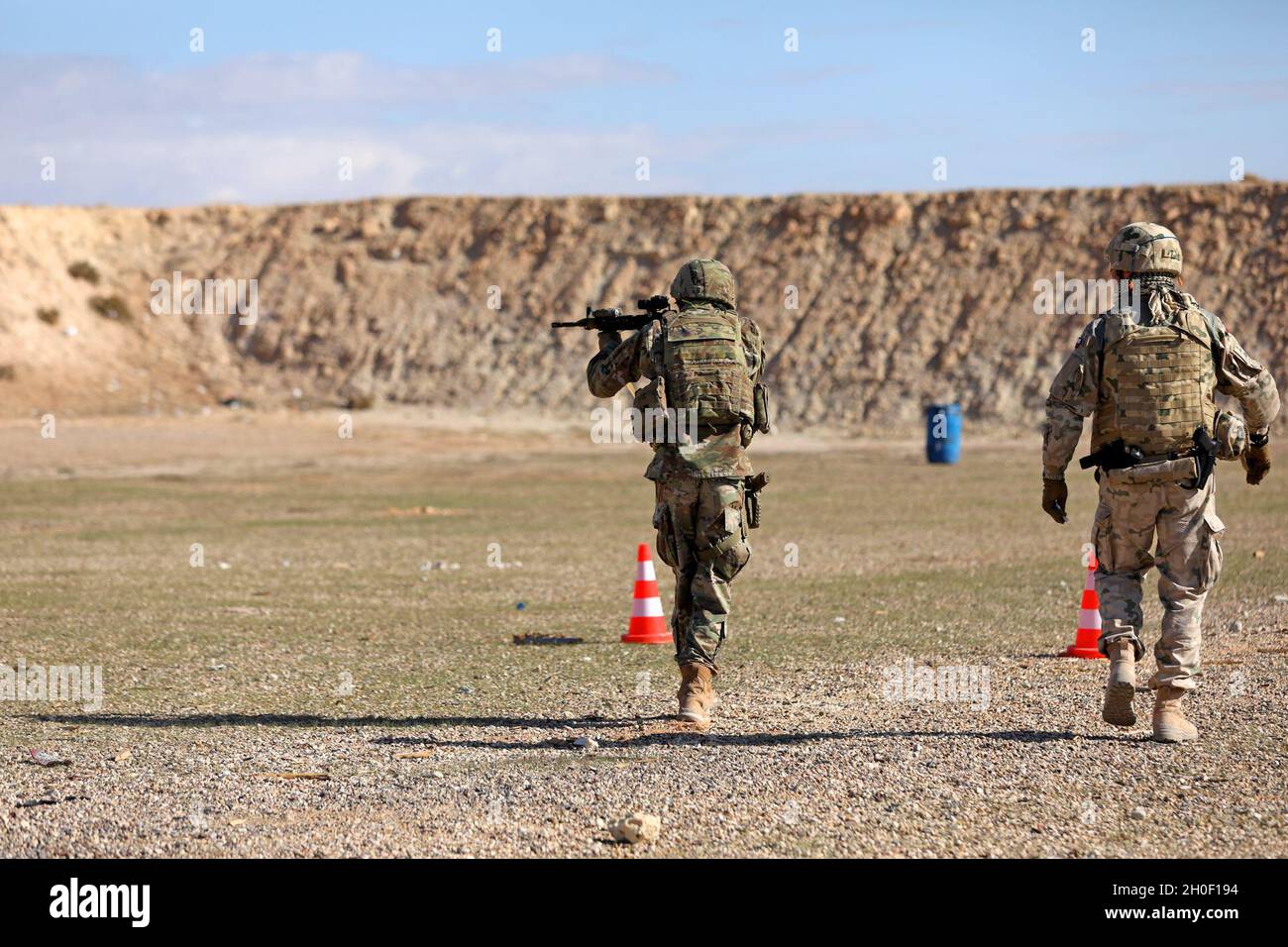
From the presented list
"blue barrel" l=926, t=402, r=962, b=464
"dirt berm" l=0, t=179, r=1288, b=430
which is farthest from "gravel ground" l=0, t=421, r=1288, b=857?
"dirt berm" l=0, t=179, r=1288, b=430

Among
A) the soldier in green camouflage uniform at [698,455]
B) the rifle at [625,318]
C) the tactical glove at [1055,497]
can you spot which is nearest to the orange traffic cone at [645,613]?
the soldier in green camouflage uniform at [698,455]

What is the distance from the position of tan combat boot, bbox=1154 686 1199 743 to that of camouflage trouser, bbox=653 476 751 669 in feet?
6.60

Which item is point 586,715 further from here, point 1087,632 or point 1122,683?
point 1087,632

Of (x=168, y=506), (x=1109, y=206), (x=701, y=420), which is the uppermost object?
(x=1109, y=206)

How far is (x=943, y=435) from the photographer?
→ 35.2 meters

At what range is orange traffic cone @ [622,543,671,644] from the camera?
448 inches

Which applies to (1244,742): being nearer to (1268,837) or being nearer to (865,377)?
(1268,837)

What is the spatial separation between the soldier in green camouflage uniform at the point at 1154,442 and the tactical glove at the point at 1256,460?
14cm

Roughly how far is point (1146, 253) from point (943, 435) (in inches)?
1094

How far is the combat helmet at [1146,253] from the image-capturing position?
7.68 m

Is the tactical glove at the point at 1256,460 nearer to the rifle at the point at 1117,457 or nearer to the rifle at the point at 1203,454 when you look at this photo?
the rifle at the point at 1203,454

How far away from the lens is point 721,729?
8.32 m

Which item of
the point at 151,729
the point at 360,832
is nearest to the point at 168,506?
the point at 151,729

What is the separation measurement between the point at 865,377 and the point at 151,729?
46.0 m
